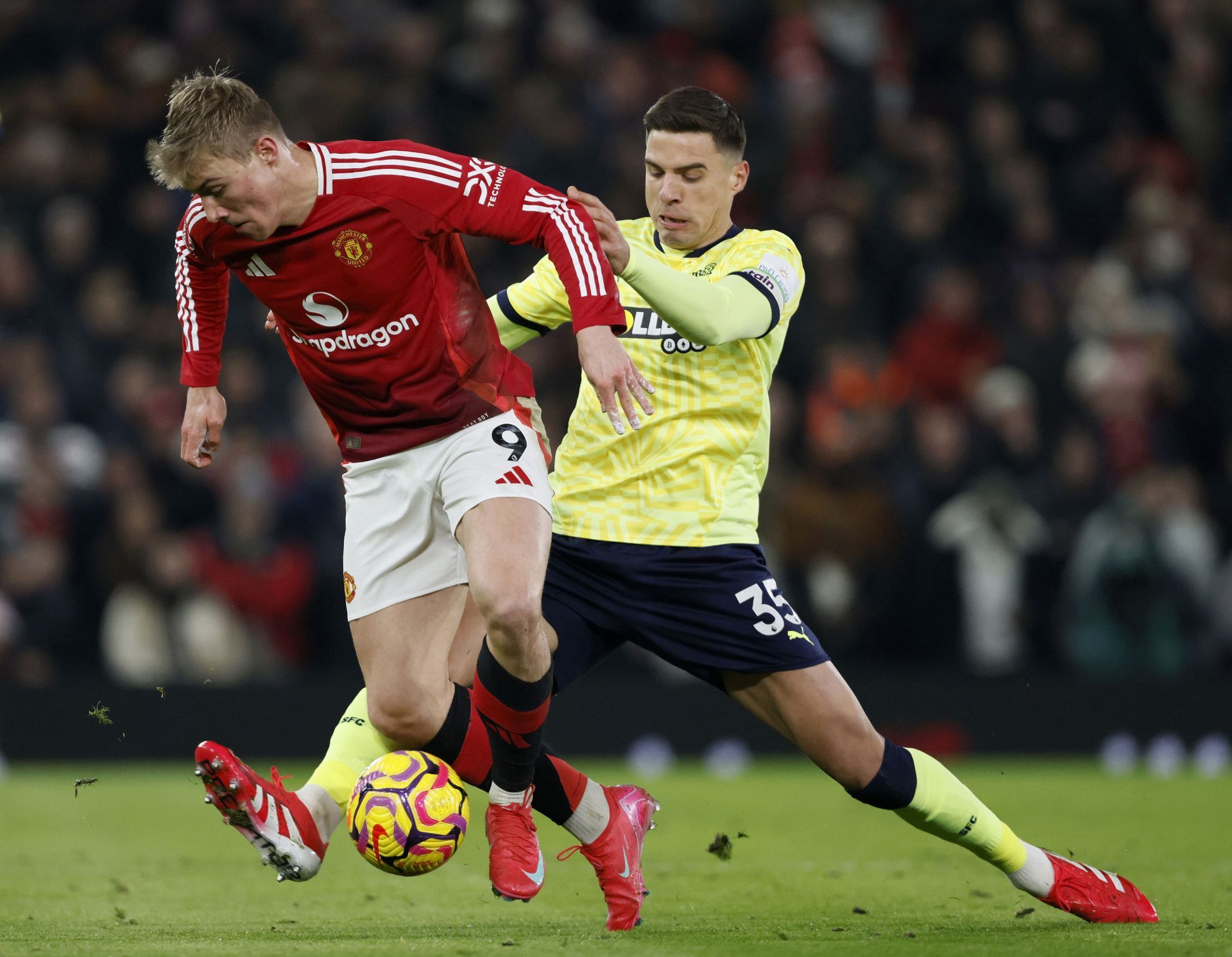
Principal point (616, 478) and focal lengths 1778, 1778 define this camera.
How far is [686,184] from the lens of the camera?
17.8 ft

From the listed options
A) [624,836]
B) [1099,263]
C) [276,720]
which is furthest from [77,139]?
[624,836]

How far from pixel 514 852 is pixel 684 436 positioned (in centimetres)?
131

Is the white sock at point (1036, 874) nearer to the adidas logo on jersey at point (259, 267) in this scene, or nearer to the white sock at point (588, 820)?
the white sock at point (588, 820)

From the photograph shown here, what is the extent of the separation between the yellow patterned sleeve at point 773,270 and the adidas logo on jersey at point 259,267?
1.33 meters

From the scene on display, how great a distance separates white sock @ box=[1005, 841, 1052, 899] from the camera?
209 inches

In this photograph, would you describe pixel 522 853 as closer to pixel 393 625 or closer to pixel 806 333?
pixel 393 625

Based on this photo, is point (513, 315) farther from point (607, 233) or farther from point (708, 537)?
point (708, 537)

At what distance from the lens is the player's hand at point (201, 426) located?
5176 millimetres

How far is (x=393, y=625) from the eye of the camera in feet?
16.7

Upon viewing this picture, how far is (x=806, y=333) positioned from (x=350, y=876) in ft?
19.8

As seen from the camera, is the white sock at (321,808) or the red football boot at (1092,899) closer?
the white sock at (321,808)

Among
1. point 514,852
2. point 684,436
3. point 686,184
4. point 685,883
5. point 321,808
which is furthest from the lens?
point 685,883

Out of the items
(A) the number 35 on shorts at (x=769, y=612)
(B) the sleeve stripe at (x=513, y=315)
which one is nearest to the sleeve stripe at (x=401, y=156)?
(B) the sleeve stripe at (x=513, y=315)

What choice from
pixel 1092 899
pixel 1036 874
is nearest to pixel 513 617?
pixel 1036 874
